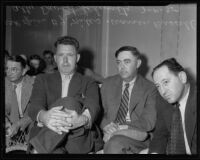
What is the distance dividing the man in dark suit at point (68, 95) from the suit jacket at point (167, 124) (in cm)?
26

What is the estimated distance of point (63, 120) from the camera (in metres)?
1.27

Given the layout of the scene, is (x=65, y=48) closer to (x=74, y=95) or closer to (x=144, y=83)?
(x=74, y=95)

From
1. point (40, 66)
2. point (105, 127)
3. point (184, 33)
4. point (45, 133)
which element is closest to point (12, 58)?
point (40, 66)

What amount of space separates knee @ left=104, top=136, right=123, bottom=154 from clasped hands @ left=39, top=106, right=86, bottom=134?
156 mm

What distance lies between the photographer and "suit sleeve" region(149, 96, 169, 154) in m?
1.33

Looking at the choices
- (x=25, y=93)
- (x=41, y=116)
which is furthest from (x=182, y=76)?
(x=25, y=93)

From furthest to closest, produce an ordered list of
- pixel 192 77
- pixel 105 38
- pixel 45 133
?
pixel 105 38
pixel 192 77
pixel 45 133

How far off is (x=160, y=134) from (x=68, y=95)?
1.52ft

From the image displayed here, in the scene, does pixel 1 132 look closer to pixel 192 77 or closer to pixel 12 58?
pixel 12 58

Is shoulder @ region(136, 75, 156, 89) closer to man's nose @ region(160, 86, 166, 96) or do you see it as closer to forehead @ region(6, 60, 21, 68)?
man's nose @ region(160, 86, 166, 96)

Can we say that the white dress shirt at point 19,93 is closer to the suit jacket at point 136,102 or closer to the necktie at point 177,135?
the suit jacket at point 136,102

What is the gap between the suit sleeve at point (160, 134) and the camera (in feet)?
4.37
